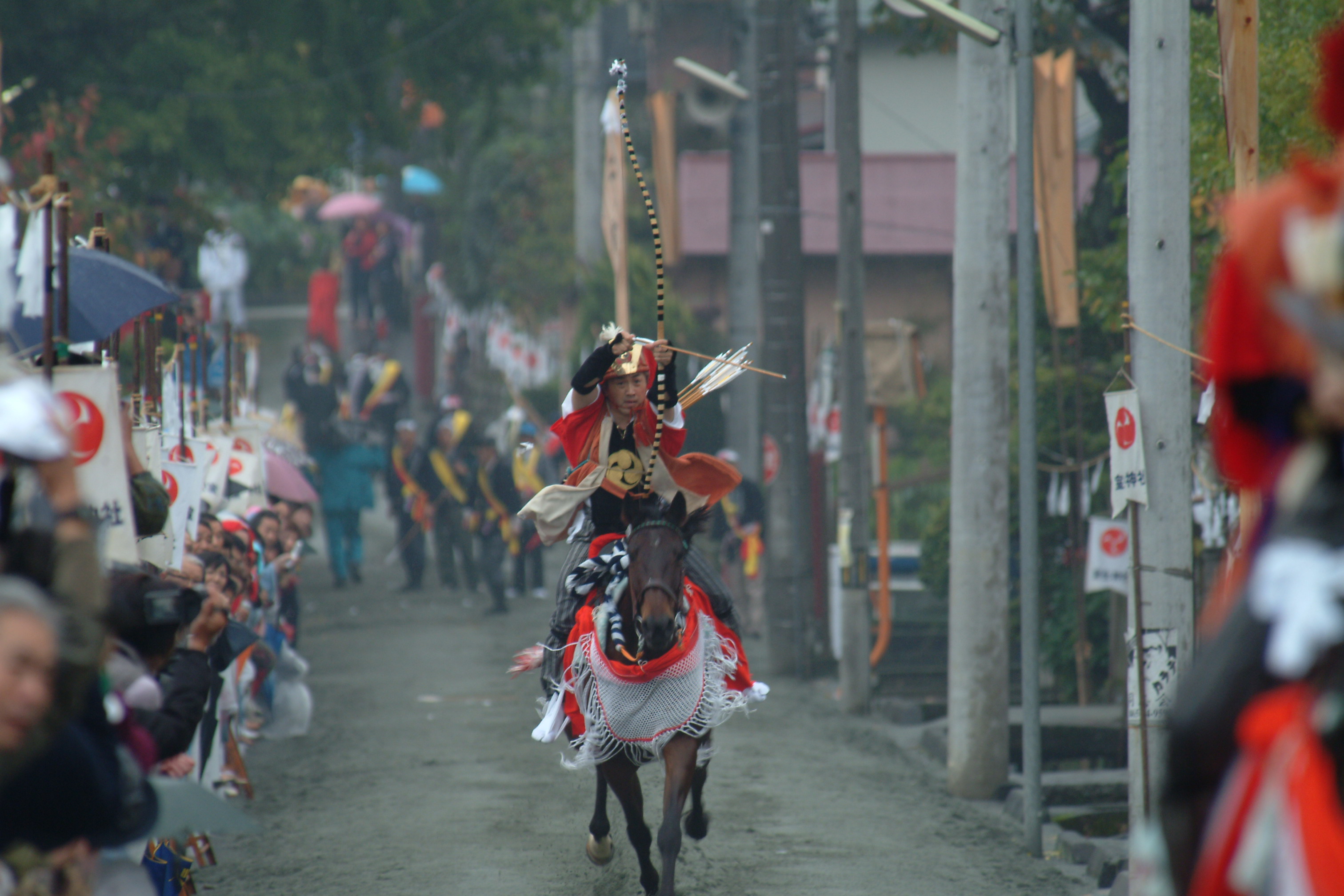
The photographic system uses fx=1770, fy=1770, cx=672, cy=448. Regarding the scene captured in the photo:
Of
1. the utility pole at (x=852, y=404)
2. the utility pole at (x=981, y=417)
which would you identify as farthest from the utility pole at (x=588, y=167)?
the utility pole at (x=981, y=417)

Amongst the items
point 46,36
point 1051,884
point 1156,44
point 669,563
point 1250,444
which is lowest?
point 1051,884

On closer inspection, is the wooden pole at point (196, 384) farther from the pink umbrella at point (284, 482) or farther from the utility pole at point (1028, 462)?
the utility pole at point (1028, 462)

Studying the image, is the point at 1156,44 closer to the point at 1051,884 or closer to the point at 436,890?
the point at 1051,884

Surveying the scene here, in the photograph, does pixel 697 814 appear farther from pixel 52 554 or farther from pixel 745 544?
pixel 745 544

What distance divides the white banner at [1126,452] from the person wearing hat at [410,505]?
1414cm

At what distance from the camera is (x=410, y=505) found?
71.1 ft

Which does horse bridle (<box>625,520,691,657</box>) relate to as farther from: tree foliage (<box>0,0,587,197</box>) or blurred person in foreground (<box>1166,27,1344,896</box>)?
tree foliage (<box>0,0,587,197</box>)

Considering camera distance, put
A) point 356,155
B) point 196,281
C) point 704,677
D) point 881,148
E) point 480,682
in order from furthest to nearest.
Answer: point 881,148
point 356,155
point 196,281
point 480,682
point 704,677

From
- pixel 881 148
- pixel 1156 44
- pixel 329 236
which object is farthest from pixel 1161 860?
pixel 329 236

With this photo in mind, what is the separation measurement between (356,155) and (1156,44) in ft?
56.8

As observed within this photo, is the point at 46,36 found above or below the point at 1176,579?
above

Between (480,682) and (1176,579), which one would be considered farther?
(480,682)

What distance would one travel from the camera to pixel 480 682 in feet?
48.7

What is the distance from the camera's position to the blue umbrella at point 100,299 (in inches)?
241
